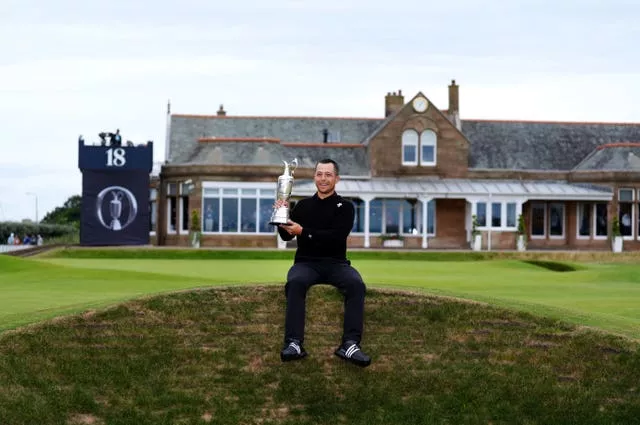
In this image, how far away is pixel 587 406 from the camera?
1112cm

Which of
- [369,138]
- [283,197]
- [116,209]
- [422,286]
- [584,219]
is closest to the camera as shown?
[283,197]

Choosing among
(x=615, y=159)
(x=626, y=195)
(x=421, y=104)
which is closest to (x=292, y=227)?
(x=421, y=104)

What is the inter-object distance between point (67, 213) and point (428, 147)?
62695mm

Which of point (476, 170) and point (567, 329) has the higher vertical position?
point (476, 170)

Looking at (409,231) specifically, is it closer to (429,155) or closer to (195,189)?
(429,155)

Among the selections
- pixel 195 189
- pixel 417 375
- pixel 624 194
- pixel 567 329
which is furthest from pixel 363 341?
pixel 624 194

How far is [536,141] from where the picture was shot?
52625 mm

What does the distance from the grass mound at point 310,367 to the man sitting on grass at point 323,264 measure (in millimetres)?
499

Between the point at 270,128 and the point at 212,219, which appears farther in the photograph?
the point at 270,128

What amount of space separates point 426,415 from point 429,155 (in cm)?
3930

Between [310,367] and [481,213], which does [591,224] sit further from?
[310,367]

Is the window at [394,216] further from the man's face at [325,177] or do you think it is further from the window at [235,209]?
the man's face at [325,177]

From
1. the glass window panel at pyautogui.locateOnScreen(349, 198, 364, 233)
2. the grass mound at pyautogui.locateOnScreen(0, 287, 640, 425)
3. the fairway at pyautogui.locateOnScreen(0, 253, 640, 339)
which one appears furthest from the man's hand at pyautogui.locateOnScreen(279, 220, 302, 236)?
the glass window panel at pyautogui.locateOnScreen(349, 198, 364, 233)

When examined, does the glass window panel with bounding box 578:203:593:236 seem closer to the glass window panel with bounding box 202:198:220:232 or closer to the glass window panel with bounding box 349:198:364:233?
the glass window panel with bounding box 349:198:364:233
